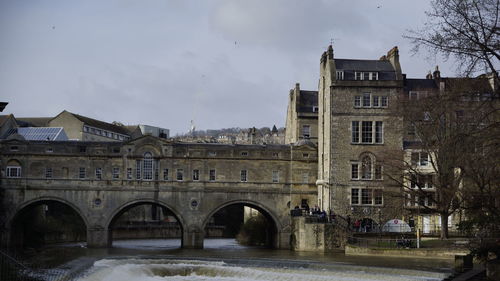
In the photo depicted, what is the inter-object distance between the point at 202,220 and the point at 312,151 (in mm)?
9600

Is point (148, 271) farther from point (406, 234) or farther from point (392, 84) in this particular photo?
point (392, 84)

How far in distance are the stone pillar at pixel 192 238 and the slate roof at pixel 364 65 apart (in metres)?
15.7

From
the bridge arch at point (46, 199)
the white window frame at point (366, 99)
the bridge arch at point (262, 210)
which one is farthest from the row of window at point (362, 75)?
the bridge arch at point (46, 199)

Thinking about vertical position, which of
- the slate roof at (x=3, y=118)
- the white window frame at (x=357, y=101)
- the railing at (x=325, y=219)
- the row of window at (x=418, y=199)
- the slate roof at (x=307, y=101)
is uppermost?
the slate roof at (x=307, y=101)

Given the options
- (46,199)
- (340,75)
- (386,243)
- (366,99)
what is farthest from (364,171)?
(46,199)

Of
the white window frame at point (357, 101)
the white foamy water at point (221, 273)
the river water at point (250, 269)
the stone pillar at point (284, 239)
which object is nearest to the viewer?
the white foamy water at point (221, 273)

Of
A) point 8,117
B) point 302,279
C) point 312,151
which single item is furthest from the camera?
point 8,117

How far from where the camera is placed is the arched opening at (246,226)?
54.7 metres

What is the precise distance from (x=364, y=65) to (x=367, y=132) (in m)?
5.53

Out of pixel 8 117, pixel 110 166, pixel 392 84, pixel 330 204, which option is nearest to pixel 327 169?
pixel 330 204

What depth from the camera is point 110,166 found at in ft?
176

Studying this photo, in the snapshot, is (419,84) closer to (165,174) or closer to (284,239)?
(284,239)

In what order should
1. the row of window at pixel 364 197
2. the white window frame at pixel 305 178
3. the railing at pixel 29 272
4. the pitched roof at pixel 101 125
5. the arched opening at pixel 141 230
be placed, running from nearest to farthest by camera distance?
the railing at pixel 29 272 < the row of window at pixel 364 197 < the white window frame at pixel 305 178 < the arched opening at pixel 141 230 < the pitched roof at pixel 101 125

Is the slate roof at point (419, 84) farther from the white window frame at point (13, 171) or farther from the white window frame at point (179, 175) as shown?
the white window frame at point (13, 171)
